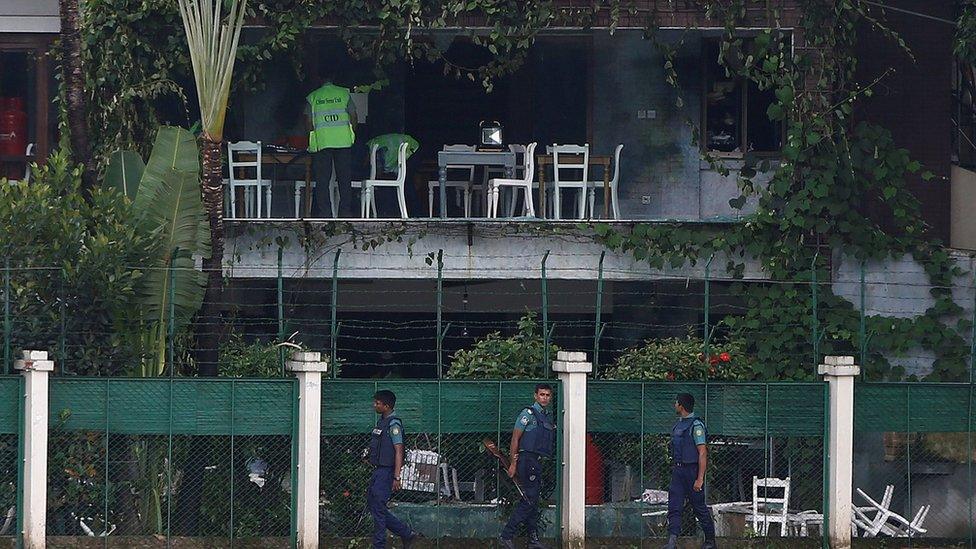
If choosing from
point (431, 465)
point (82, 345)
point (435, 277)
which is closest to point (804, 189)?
point (435, 277)

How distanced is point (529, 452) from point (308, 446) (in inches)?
84.5

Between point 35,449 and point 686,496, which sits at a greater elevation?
point 35,449

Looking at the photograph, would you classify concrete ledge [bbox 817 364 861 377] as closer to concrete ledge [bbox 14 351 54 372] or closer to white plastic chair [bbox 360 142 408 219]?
white plastic chair [bbox 360 142 408 219]

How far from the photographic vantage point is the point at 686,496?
14969mm

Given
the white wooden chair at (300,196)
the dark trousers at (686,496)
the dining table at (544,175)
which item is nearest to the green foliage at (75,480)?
the white wooden chair at (300,196)

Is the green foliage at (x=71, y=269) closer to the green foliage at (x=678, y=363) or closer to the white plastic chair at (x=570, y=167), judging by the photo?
the white plastic chair at (x=570, y=167)

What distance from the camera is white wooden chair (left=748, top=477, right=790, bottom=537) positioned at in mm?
16188

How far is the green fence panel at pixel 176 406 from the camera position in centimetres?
1515

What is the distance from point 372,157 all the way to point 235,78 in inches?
73.8

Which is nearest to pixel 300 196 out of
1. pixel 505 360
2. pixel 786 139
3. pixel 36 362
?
pixel 505 360

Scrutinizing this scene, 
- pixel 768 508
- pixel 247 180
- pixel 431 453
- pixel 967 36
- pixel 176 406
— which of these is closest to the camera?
pixel 176 406

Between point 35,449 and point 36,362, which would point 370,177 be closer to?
point 36,362

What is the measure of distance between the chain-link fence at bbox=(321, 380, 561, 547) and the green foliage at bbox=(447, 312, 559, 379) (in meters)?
0.47

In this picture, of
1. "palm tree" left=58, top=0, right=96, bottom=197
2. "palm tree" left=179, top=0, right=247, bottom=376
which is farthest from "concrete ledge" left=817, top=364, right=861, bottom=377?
"palm tree" left=58, top=0, right=96, bottom=197
